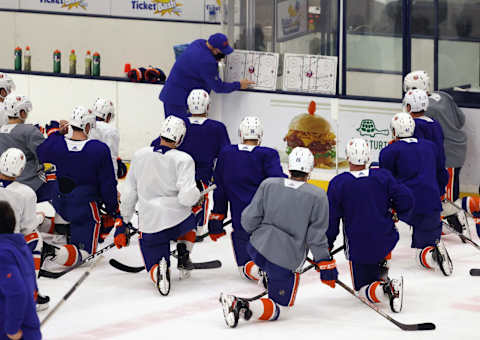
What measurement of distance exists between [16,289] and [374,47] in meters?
5.53

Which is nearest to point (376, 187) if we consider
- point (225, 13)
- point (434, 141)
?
point (434, 141)

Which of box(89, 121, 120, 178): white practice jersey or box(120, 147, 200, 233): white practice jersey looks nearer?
box(120, 147, 200, 233): white practice jersey

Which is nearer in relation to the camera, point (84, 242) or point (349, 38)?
point (84, 242)

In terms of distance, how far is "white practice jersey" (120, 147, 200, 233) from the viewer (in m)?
5.66

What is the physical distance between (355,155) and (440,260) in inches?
48.8

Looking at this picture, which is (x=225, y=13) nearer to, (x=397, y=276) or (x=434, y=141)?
(x=434, y=141)

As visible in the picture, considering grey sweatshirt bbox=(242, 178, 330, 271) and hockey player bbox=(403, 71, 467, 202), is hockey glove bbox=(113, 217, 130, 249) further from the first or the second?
hockey player bbox=(403, 71, 467, 202)

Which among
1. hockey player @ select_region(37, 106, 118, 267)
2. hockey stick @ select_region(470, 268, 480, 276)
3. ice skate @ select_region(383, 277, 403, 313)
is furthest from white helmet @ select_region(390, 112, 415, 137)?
hockey player @ select_region(37, 106, 118, 267)

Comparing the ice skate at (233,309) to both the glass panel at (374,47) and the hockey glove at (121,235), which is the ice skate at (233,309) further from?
the glass panel at (374,47)

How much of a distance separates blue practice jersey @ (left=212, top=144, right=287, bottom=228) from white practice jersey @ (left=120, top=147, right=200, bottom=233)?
266 millimetres

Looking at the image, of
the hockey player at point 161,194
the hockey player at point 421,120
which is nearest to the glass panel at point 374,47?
the hockey player at point 421,120

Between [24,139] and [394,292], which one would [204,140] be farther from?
[394,292]

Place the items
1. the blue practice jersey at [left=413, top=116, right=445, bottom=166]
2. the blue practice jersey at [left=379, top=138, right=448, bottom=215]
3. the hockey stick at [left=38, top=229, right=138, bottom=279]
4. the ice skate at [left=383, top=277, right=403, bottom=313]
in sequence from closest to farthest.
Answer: the ice skate at [left=383, top=277, right=403, bottom=313] < the hockey stick at [left=38, top=229, right=138, bottom=279] < the blue practice jersey at [left=379, top=138, right=448, bottom=215] < the blue practice jersey at [left=413, top=116, right=445, bottom=166]

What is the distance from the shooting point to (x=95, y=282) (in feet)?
20.0
